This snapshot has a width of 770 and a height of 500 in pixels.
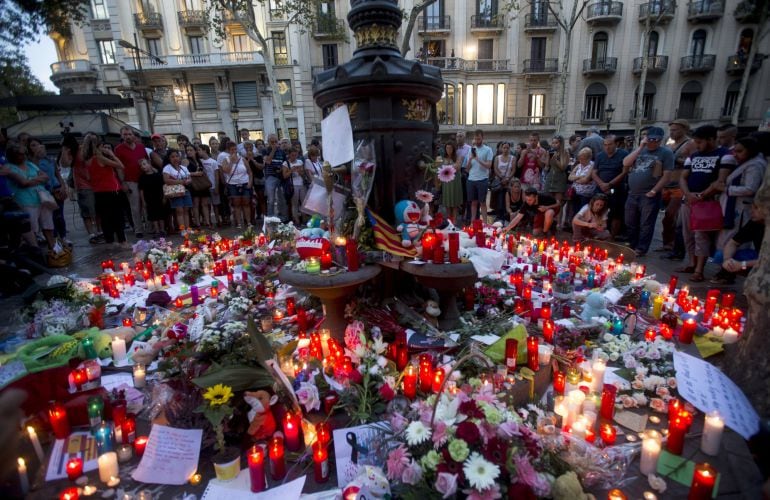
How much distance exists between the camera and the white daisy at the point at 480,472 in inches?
68.2

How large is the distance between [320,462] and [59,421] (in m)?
1.90

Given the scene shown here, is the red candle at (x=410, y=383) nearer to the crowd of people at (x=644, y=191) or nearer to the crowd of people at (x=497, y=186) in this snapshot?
the crowd of people at (x=497, y=186)

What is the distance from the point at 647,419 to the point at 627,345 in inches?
38.5

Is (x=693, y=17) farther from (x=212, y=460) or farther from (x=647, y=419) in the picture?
(x=212, y=460)

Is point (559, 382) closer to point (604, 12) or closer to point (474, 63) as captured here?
point (474, 63)

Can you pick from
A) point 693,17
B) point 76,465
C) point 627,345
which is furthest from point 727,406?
point 693,17

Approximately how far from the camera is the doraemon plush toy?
3881 millimetres

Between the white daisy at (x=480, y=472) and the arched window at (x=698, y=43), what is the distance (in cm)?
3437

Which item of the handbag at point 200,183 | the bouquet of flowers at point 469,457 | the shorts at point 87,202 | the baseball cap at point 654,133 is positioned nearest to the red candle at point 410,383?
the bouquet of flowers at point 469,457

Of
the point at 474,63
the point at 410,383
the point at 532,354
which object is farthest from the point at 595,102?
the point at 410,383

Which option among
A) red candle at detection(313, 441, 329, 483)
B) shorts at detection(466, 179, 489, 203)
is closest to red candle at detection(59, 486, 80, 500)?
red candle at detection(313, 441, 329, 483)

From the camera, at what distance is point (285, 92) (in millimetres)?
26453

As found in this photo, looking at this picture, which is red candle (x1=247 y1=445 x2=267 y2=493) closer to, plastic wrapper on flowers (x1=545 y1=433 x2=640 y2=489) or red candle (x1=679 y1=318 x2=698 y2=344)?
plastic wrapper on flowers (x1=545 y1=433 x2=640 y2=489)

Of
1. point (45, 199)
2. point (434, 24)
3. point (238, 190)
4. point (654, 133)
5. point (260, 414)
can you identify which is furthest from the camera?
point (434, 24)
